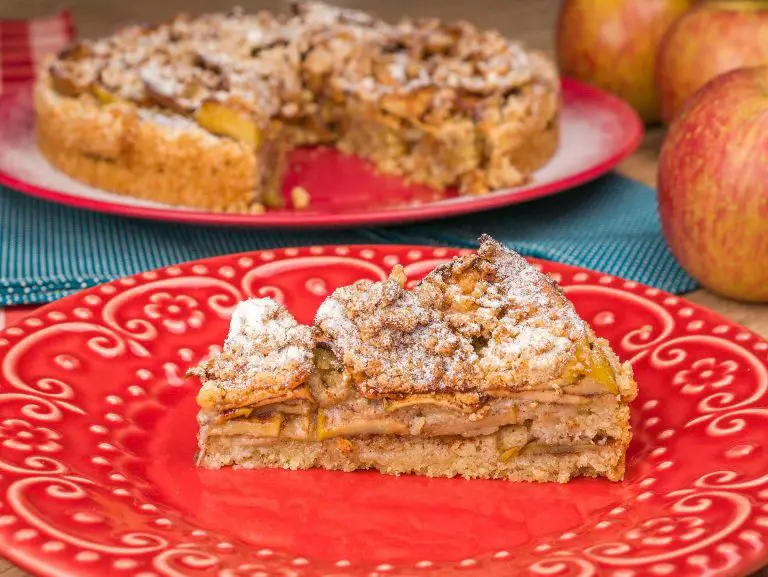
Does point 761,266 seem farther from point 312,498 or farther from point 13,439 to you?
point 13,439

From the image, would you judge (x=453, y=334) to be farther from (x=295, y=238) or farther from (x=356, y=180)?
(x=356, y=180)

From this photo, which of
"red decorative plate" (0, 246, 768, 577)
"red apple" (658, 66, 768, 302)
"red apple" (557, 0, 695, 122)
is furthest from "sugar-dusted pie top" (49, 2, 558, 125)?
"red decorative plate" (0, 246, 768, 577)

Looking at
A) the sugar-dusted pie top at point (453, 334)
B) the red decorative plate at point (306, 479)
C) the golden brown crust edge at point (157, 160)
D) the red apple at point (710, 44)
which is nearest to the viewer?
the red decorative plate at point (306, 479)

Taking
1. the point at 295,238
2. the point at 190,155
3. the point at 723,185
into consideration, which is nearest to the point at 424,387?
the point at 723,185

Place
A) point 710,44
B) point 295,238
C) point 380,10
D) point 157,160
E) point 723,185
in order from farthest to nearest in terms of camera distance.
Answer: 1. point 380,10
2. point 710,44
3. point 157,160
4. point 295,238
5. point 723,185

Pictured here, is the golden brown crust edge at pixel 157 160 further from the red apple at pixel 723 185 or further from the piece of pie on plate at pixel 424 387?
the piece of pie on plate at pixel 424 387

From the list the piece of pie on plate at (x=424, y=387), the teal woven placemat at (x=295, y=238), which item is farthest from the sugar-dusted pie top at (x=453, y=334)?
the teal woven placemat at (x=295, y=238)
